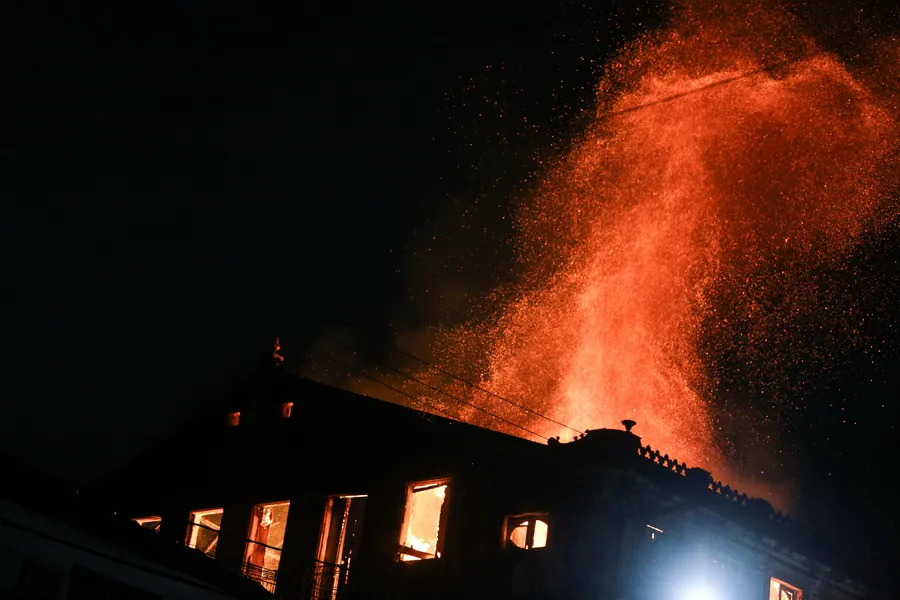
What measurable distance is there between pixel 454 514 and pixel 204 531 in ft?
30.8

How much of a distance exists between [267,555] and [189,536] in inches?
140

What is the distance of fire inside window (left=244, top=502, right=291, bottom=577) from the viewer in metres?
21.5

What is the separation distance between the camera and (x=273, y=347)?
80.6 feet

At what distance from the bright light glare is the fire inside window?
32.1 feet

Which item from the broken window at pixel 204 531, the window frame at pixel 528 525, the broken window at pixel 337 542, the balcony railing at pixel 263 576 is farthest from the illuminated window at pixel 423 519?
the broken window at pixel 204 531

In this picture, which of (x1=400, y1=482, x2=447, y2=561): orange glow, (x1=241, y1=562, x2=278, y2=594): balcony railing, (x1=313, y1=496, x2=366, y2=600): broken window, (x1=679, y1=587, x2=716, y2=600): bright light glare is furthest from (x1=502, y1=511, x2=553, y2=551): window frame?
(x1=241, y1=562, x2=278, y2=594): balcony railing

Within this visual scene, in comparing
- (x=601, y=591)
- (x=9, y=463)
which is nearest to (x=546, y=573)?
(x=601, y=591)

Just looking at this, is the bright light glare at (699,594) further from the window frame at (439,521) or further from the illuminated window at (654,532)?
the window frame at (439,521)

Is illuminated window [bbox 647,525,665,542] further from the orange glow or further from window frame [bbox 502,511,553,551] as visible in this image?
the orange glow

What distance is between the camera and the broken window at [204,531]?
23344mm

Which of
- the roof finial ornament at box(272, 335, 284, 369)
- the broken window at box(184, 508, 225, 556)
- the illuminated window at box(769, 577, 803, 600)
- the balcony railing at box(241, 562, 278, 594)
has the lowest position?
the balcony railing at box(241, 562, 278, 594)

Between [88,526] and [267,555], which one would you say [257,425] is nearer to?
[267,555]

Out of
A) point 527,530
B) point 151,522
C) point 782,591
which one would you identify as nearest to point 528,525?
point 527,530

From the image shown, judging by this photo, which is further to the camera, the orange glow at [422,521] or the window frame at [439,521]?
the orange glow at [422,521]
